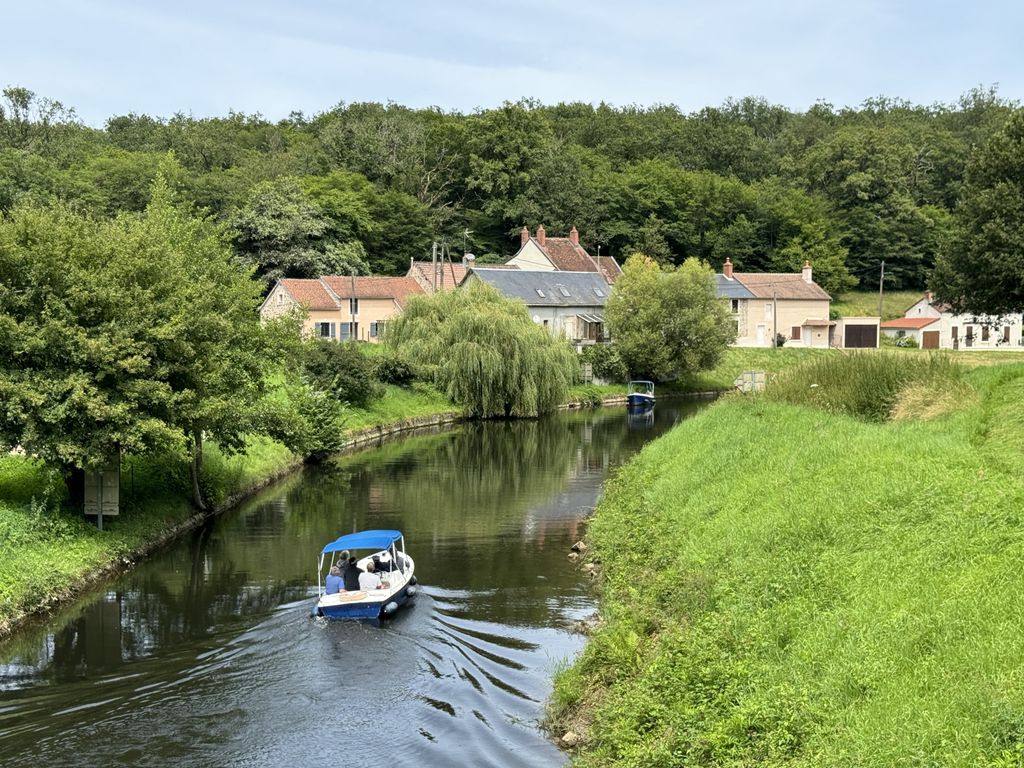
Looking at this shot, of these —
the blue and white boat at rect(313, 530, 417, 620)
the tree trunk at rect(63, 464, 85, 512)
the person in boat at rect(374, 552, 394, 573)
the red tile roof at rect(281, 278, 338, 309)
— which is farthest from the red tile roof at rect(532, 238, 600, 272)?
the person in boat at rect(374, 552, 394, 573)

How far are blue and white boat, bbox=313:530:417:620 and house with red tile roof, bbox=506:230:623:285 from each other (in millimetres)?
62823

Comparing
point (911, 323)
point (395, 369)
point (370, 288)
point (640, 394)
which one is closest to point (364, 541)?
point (395, 369)

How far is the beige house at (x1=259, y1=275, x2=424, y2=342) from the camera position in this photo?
69.4 m

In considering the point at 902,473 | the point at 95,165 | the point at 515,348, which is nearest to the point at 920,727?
the point at 902,473

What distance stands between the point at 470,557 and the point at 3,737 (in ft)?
38.5

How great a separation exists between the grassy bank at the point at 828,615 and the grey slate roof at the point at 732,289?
66.0 m

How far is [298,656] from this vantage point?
1534cm

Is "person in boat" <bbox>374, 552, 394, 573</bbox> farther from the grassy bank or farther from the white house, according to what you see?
the white house

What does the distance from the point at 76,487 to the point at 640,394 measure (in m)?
43.9

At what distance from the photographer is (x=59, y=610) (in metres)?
17.9

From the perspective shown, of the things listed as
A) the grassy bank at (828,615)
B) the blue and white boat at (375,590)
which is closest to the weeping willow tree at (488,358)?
the blue and white boat at (375,590)

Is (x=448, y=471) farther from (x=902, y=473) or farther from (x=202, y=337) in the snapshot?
(x=902, y=473)

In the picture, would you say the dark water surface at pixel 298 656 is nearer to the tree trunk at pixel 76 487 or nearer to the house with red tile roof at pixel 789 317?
the tree trunk at pixel 76 487

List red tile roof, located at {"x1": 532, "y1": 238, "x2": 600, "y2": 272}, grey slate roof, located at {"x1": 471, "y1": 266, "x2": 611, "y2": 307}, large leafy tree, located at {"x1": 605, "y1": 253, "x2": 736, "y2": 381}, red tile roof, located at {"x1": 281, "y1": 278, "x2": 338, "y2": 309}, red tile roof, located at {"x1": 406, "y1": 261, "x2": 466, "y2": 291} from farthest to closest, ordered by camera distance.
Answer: red tile roof, located at {"x1": 532, "y1": 238, "x2": 600, "y2": 272}, red tile roof, located at {"x1": 406, "y1": 261, "x2": 466, "y2": 291}, grey slate roof, located at {"x1": 471, "y1": 266, "x2": 611, "y2": 307}, red tile roof, located at {"x1": 281, "y1": 278, "x2": 338, "y2": 309}, large leafy tree, located at {"x1": 605, "y1": 253, "x2": 736, "y2": 381}
